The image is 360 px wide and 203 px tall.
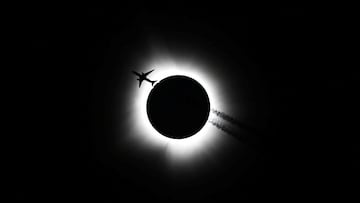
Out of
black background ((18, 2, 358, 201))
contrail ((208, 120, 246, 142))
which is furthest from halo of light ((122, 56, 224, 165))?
black background ((18, 2, 358, 201))

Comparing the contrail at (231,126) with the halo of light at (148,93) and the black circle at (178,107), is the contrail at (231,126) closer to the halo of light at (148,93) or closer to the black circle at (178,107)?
the halo of light at (148,93)

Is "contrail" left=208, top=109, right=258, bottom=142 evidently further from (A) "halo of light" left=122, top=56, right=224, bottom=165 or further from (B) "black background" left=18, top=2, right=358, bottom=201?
(B) "black background" left=18, top=2, right=358, bottom=201

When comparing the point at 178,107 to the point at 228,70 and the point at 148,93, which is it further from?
the point at 228,70

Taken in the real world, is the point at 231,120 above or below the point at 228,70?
below

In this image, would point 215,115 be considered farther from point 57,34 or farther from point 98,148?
point 57,34

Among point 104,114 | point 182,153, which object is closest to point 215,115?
point 182,153

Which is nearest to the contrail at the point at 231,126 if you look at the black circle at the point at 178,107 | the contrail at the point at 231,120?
the contrail at the point at 231,120

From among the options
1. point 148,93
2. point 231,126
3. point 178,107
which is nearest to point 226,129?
point 231,126

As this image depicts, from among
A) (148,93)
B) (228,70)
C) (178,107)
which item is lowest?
(178,107)
